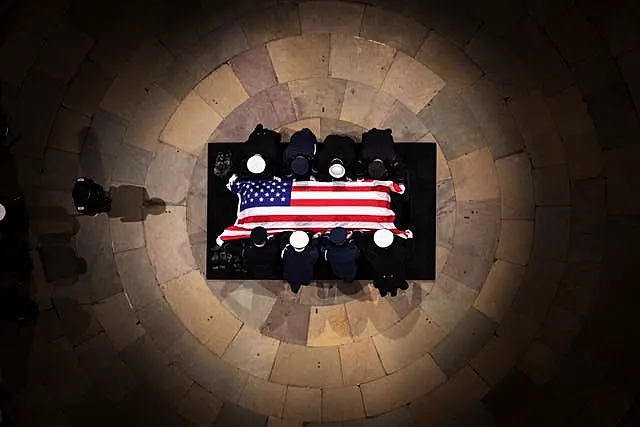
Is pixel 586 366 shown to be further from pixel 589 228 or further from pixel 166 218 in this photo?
pixel 166 218

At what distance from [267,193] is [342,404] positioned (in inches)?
166

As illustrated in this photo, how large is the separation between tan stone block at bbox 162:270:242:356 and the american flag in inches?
81.5

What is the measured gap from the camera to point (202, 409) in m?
10.1

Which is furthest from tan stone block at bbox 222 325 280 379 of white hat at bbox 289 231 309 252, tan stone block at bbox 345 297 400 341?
white hat at bbox 289 231 309 252

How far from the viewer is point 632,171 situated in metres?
9.51

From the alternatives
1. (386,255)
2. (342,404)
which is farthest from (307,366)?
(386,255)

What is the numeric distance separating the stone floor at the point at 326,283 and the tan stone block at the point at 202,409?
0.12 ft

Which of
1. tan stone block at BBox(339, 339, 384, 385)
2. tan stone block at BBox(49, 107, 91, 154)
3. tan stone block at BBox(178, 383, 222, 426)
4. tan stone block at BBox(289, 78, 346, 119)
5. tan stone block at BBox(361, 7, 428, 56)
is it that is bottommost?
tan stone block at BBox(178, 383, 222, 426)

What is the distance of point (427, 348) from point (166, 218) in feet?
17.7

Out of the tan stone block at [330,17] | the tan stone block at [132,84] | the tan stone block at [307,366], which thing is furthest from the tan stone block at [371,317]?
the tan stone block at [132,84]

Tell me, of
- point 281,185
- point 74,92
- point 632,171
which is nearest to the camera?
point 281,185

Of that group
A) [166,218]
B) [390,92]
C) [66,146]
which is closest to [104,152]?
[66,146]

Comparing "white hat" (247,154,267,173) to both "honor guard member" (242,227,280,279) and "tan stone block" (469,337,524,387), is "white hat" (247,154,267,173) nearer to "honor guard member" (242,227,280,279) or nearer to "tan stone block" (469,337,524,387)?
"honor guard member" (242,227,280,279)

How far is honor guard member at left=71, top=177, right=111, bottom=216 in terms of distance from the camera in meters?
9.41
